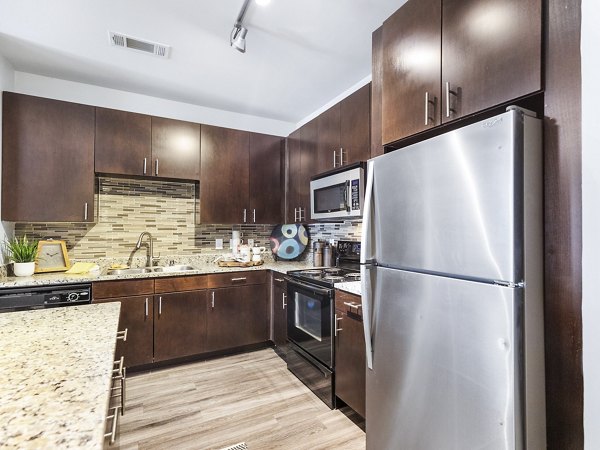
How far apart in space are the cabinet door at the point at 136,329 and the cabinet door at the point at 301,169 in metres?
1.63

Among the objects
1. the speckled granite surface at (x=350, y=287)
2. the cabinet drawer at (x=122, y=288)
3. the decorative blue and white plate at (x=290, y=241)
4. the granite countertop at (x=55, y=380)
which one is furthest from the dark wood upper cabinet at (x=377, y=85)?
the cabinet drawer at (x=122, y=288)

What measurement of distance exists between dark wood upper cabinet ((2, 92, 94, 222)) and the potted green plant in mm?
223

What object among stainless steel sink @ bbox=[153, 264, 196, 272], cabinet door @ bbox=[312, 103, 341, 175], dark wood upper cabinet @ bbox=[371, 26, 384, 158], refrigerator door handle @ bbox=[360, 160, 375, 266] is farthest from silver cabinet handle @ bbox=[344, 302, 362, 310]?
stainless steel sink @ bbox=[153, 264, 196, 272]

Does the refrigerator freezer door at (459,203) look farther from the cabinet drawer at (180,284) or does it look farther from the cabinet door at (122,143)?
the cabinet door at (122,143)

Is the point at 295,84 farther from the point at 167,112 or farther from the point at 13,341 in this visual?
the point at 13,341

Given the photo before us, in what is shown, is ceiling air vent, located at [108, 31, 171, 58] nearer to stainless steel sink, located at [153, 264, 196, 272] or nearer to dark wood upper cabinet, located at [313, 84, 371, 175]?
dark wood upper cabinet, located at [313, 84, 371, 175]

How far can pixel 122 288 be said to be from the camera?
2.52 m

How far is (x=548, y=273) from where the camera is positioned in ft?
3.36

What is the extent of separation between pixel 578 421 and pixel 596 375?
0.17 metres

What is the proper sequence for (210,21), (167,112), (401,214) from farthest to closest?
(167,112), (210,21), (401,214)

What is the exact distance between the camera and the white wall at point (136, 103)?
274cm

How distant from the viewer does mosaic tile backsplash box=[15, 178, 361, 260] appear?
9.39 ft

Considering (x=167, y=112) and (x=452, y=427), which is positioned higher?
(x=167, y=112)

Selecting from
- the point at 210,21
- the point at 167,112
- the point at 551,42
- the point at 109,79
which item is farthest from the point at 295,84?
the point at 551,42
